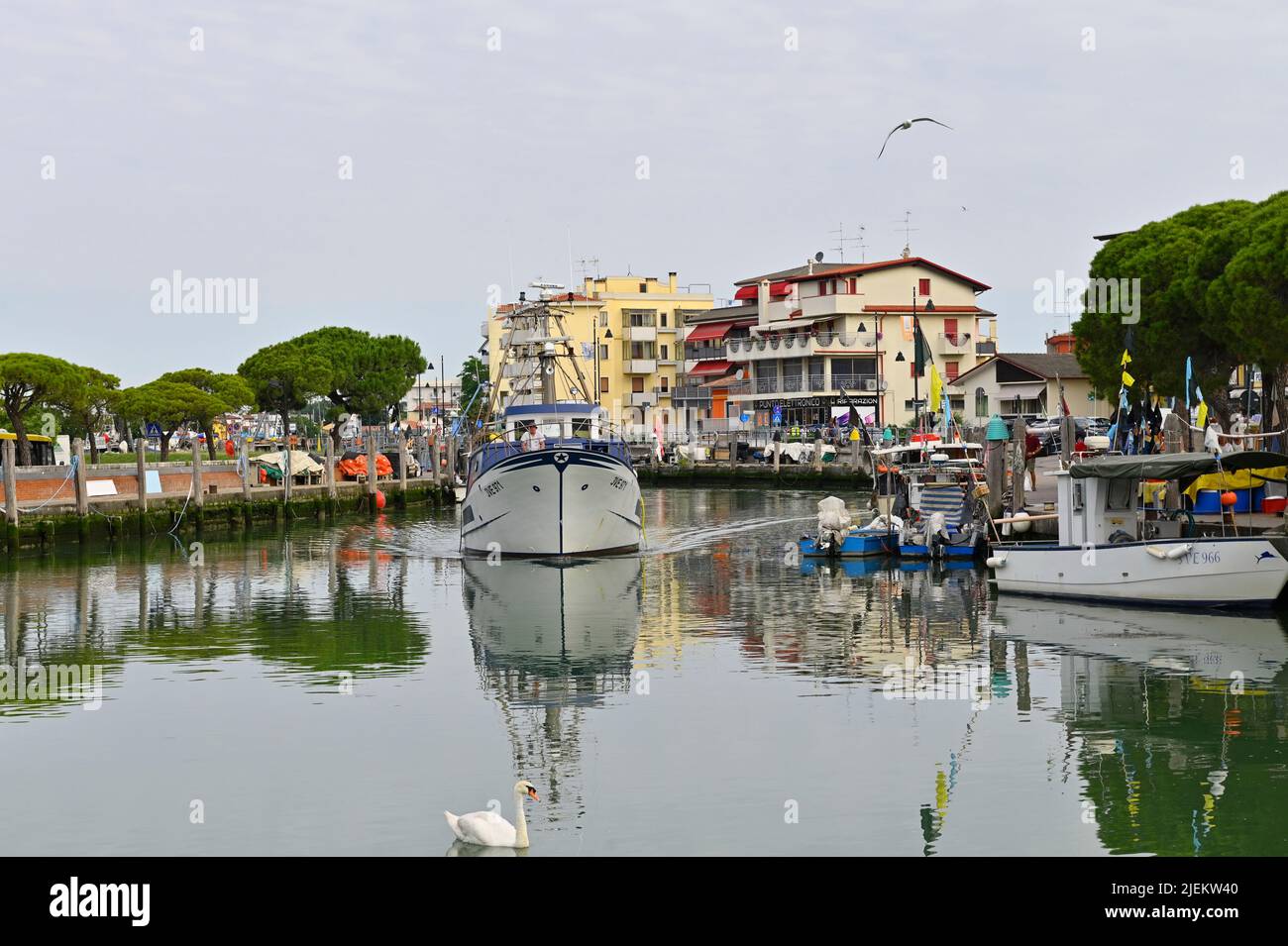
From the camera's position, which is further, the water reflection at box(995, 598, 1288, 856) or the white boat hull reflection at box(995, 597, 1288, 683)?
the white boat hull reflection at box(995, 597, 1288, 683)

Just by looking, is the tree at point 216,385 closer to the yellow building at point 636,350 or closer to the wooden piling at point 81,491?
the yellow building at point 636,350

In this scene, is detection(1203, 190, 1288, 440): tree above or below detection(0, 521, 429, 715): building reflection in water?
above

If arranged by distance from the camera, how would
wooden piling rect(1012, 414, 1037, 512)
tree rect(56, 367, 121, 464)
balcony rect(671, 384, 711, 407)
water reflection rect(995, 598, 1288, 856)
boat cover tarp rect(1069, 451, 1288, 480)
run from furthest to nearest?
balcony rect(671, 384, 711, 407), tree rect(56, 367, 121, 464), wooden piling rect(1012, 414, 1037, 512), boat cover tarp rect(1069, 451, 1288, 480), water reflection rect(995, 598, 1288, 856)

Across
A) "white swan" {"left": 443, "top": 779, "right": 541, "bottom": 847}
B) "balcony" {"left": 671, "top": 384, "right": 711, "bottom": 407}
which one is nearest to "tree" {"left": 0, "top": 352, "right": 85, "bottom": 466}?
"balcony" {"left": 671, "top": 384, "right": 711, "bottom": 407}

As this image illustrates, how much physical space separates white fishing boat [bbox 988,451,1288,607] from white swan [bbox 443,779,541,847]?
62.0 ft

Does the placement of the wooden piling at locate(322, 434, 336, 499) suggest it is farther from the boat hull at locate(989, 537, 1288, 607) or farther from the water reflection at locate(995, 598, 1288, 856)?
the water reflection at locate(995, 598, 1288, 856)

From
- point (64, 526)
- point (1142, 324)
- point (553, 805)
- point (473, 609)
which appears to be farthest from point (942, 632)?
point (64, 526)

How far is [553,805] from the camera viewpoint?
19031 millimetres

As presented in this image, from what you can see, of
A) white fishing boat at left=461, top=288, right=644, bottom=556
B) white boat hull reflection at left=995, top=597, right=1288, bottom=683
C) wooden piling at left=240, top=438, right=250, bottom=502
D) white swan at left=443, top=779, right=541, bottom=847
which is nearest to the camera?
white swan at left=443, top=779, right=541, bottom=847

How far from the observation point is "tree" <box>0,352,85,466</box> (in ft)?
238

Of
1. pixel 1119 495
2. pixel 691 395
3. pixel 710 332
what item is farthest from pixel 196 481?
pixel 710 332

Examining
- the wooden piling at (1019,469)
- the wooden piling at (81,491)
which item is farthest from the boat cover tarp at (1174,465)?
the wooden piling at (81,491)
